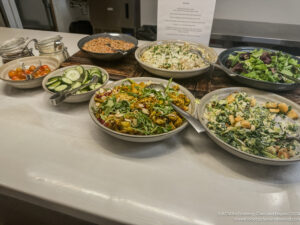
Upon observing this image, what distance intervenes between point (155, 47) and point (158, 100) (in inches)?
33.5

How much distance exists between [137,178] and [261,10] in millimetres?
3739

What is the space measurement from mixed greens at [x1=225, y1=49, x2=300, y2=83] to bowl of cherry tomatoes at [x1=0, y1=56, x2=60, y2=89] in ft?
4.65

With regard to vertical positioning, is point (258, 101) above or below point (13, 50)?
below

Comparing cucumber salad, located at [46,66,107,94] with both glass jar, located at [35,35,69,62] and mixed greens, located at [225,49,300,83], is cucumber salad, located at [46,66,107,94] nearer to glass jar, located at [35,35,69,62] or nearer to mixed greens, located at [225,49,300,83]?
glass jar, located at [35,35,69,62]

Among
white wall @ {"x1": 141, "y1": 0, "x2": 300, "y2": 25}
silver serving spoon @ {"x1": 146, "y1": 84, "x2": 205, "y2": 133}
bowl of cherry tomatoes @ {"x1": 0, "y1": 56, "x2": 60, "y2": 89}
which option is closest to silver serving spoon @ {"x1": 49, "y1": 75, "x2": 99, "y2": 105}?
bowl of cherry tomatoes @ {"x1": 0, "y1": 56, "x2": 60, "y2": 89}

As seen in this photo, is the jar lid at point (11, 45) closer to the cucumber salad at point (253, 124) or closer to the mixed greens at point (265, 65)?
the cucumber salad at point (253, 124)

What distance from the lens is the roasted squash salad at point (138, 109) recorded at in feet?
3.32

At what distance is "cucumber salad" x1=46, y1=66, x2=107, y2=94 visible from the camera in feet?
4.26

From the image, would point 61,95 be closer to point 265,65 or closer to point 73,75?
point 73,75

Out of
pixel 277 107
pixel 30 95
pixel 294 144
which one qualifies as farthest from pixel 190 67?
pixel 30 95

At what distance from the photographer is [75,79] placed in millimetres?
1374

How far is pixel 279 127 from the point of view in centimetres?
106

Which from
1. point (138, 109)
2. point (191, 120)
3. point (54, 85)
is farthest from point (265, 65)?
point (54, 85)

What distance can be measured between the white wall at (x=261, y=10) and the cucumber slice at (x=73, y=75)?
3146mm
